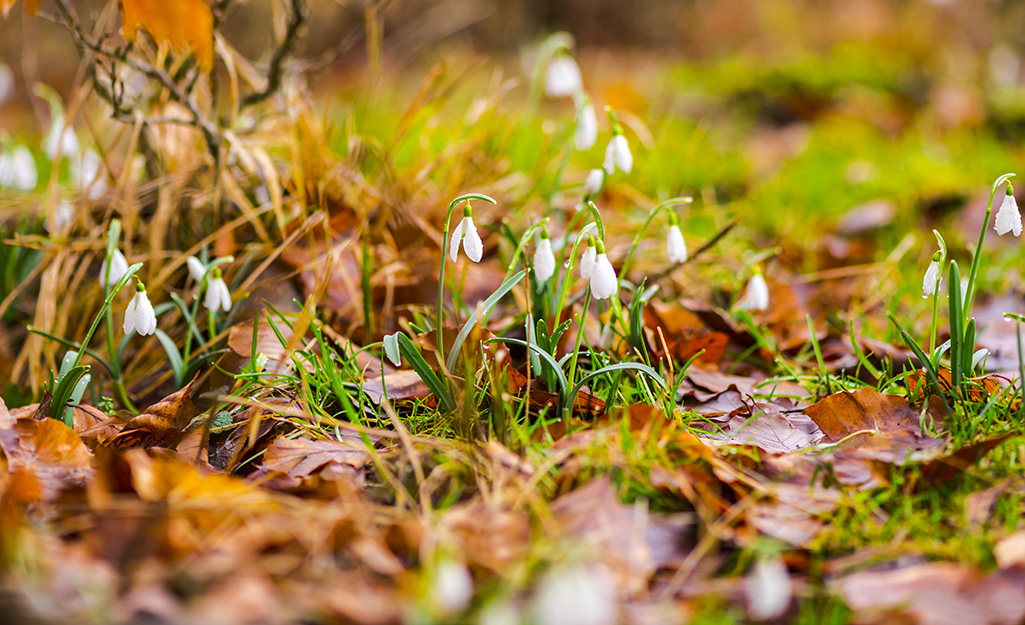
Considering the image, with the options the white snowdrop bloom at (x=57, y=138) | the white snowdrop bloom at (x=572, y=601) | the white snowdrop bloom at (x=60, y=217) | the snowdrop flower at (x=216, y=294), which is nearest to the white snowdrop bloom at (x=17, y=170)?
the white snowdrop bloom at (x=57, y=138)

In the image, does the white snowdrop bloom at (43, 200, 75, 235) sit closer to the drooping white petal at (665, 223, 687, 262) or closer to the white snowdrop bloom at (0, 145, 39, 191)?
the white snowdrop bloom at (0, 145, 39, 191)

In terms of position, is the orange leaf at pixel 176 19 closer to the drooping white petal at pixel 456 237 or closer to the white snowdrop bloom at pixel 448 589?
the drooping white petal at pixel 456 237

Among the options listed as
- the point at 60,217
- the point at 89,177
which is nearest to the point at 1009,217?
the point at 60,217

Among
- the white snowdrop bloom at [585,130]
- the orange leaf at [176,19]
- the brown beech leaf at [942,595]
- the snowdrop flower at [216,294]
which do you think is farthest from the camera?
the white snowdrop bloom at [585,130]

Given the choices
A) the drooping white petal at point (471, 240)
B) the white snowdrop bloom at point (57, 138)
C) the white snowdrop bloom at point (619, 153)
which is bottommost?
the drooping white petal at point (471, 240)

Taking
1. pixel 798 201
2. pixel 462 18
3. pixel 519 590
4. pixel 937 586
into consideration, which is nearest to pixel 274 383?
pixel 519 590

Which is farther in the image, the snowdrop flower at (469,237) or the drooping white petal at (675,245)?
the drooping white petal at (675,245)

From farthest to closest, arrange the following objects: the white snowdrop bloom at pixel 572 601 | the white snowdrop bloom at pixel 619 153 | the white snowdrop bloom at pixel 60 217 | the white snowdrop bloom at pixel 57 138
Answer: the white snowdrop bloom at pixel 57 138 < the white snowdrop bloom at pixel 60 217 < the white snowdrop bloom at pixel 619 153 < the white snowdrop bloom at pixel 572 601
